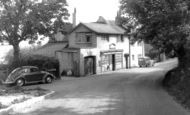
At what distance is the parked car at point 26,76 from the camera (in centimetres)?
2311

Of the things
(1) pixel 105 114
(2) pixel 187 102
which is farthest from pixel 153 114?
(2) pixel 187 102

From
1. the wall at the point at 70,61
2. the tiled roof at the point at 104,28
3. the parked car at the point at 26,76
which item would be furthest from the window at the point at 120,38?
the parked car at the point at 26,76

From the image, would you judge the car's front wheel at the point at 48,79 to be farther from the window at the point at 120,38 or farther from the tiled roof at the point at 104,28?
the window at the point at 120,38

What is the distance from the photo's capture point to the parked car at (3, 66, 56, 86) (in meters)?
23.1

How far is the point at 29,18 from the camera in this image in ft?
83.1

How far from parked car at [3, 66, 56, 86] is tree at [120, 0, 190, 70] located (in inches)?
379

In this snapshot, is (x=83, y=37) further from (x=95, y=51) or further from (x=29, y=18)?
(x=29, y=18)

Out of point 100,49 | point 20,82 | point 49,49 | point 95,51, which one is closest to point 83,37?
point 100,49

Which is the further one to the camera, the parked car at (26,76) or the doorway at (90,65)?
the doorway at (90,65)

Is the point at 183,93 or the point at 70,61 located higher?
the point at 70,61

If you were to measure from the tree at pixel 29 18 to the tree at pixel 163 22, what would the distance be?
8061mm

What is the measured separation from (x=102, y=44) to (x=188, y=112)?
26767 mm

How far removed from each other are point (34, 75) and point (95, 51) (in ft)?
42.7

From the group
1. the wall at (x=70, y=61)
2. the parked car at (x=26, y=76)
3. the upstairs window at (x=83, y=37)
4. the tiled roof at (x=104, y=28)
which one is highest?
Answer: the tiled roof at (x=104, y=28)
